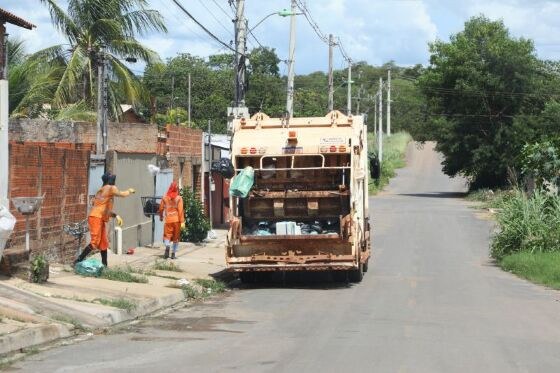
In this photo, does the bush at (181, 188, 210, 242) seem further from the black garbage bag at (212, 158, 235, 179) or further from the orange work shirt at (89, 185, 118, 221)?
the orange work shirt at (89, 185, 118, 221)

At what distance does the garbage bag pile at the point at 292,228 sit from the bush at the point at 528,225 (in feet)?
24.9

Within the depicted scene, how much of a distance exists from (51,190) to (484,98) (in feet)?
148

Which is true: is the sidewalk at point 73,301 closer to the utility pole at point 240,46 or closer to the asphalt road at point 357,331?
the asphalt road at point 357,331

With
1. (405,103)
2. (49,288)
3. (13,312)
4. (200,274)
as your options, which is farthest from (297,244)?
(405,103)

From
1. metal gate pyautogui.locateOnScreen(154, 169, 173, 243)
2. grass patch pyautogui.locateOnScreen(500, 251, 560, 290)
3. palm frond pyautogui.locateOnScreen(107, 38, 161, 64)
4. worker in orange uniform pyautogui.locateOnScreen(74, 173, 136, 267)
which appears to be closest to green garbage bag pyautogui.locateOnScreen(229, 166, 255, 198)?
worker in orange uniform pyautogui.locateOnScreen(74, 173, 136, 267)

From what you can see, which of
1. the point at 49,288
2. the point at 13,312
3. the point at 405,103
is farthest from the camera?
the point at 405,103

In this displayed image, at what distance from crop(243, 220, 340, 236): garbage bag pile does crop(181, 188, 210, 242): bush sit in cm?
819

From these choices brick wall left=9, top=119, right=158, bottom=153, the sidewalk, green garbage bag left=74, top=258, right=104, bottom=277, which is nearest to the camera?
the sidewalk

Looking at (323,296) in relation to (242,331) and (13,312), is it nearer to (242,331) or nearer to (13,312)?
(242,331)

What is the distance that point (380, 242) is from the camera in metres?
29.7

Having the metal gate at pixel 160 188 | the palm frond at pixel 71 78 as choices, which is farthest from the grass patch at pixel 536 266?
the palm frond at pixel 71 78

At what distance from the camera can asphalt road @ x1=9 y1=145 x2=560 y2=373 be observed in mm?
9141

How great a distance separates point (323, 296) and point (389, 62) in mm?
114262

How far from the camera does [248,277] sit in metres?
18.1
